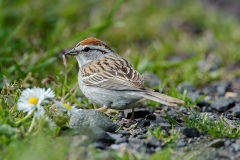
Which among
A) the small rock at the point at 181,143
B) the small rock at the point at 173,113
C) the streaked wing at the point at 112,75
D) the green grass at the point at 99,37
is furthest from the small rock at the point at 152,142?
the small rock at the point at 173,113

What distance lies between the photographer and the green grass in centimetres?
432

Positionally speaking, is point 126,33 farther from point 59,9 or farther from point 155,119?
point 155,119

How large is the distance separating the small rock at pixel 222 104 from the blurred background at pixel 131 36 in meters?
0.98

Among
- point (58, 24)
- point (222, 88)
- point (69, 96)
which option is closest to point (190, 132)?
point (69, 96)

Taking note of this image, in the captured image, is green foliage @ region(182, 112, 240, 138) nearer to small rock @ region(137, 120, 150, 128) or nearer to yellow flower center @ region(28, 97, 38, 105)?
small rock @ region(137, 120, 150, 128)

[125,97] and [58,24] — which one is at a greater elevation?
[58,24]

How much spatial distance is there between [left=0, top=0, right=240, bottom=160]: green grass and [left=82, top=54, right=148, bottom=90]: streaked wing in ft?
0.87

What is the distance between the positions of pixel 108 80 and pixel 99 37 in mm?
3782

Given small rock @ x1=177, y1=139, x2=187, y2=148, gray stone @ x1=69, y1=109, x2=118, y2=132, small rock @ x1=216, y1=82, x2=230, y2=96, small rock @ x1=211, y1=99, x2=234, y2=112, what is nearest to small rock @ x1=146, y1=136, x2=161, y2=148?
small rock @ x1=177, y1=139, x2=187, y2=148

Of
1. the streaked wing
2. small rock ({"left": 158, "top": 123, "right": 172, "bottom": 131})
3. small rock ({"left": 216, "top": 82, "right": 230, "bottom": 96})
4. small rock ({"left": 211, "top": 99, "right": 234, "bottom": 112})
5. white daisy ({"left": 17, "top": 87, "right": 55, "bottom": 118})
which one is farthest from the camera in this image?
small rock ({"left": 216, "top": 82, "right": 230, "bottom": 96})

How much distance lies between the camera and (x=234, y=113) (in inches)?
223

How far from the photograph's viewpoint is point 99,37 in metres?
9.17

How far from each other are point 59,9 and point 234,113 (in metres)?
4.41

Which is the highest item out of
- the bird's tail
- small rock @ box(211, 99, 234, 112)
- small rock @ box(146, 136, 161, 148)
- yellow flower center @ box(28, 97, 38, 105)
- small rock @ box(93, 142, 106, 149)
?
small rock @ box(211, 99, 234, 112)
